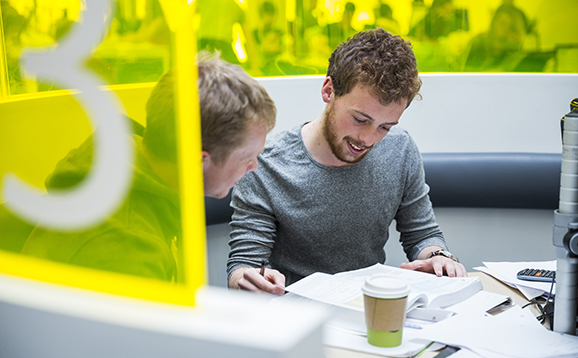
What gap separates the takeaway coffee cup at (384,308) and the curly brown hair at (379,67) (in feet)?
2.61

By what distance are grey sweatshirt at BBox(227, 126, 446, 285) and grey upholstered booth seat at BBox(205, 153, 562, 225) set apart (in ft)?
2.26

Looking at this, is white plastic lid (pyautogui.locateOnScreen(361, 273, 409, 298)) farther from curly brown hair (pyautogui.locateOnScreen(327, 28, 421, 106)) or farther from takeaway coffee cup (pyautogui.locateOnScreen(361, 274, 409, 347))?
curly brown hair (pyautogui.locateOnScreen(327, 28, 421, 106))

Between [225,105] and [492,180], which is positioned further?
[492,180]

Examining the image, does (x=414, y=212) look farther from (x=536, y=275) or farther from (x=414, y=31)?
(x=414, y=31)

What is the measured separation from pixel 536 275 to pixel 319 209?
2.21ft

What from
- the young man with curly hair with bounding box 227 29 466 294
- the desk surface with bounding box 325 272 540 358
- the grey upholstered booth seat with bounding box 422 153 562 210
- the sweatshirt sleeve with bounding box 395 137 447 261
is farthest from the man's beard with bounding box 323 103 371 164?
the grey upholstered booth seat with bounding box 422 153 562 210

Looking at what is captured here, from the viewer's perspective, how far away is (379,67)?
168cm

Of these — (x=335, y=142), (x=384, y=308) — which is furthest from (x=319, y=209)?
(x=384, y=308)

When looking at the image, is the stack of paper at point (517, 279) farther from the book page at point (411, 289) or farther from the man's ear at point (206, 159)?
the man's ear at point (206, 159)

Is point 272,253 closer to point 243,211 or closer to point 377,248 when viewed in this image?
point 243,211

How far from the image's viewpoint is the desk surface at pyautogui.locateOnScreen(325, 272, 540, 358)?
104cm

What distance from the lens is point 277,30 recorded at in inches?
102

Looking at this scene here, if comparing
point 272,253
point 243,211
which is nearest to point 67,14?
point 243,211

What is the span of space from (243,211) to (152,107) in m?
1.13
